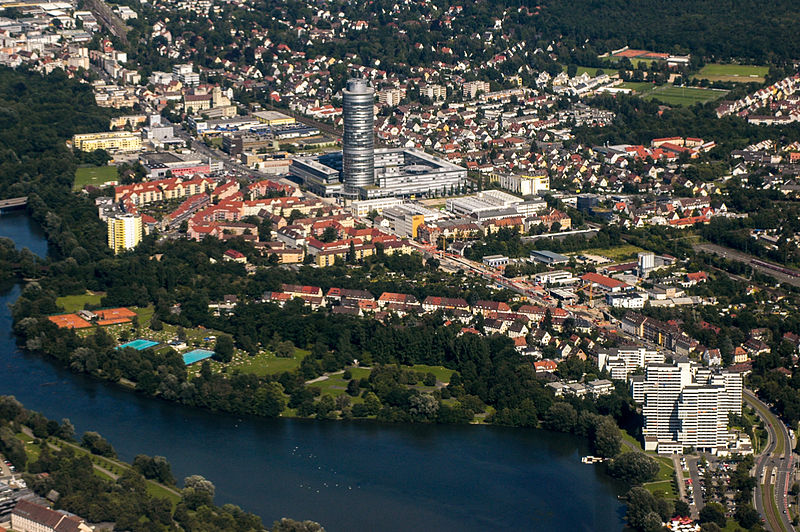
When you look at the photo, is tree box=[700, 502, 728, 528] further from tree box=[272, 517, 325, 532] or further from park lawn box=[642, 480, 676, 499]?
tree box=[272, 517, 325, 532]

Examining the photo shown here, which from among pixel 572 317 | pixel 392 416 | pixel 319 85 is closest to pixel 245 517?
pixel 392 416

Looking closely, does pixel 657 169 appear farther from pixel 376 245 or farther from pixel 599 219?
pixel 376 245

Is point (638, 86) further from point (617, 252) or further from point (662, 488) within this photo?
point (662, 488)

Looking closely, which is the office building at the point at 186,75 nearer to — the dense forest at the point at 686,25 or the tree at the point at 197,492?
the dense forest at the point at 686,25

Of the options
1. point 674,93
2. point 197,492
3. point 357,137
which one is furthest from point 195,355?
point 674,93

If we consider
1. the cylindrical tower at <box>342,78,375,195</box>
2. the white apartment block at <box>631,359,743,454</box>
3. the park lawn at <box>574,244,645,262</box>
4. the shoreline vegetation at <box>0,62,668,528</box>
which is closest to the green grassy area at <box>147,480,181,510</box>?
the shoreline vegetation at <box>0,62,668,528</box>
